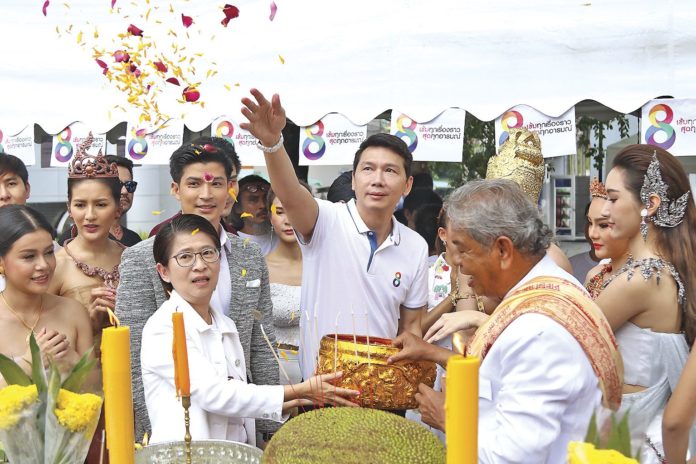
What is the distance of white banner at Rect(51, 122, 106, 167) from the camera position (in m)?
5.62

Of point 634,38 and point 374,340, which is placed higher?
point 634,38

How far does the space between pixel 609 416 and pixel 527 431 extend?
0.64 meters

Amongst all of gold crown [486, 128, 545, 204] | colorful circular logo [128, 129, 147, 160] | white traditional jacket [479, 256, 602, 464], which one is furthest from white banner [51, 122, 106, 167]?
white traditional jacket [479, 256, 602, 464]

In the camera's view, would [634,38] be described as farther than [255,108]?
Yes

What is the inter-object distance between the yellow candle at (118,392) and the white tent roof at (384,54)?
3.91 meters

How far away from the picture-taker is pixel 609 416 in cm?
104

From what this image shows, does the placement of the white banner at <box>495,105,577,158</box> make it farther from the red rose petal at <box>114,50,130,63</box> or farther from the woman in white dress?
the red rose petal at <box>114,50,130,63</box>

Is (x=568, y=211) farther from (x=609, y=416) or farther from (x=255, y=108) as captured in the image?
(x=609, y=416)

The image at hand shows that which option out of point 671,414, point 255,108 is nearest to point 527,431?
point 671,414

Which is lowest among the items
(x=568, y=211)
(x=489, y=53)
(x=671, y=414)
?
(x=671, y=414)

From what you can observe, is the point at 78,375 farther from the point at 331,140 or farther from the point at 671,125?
the point at 671,125

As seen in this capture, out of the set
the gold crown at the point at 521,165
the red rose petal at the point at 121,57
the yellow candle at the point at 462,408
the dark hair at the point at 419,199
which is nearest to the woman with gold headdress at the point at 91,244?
the red rose petal at the point at 121,57

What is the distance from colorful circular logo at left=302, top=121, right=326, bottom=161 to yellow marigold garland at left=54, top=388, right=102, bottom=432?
3881 mm

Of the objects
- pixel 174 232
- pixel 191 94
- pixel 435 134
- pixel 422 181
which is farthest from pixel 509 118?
pixel 174 232
